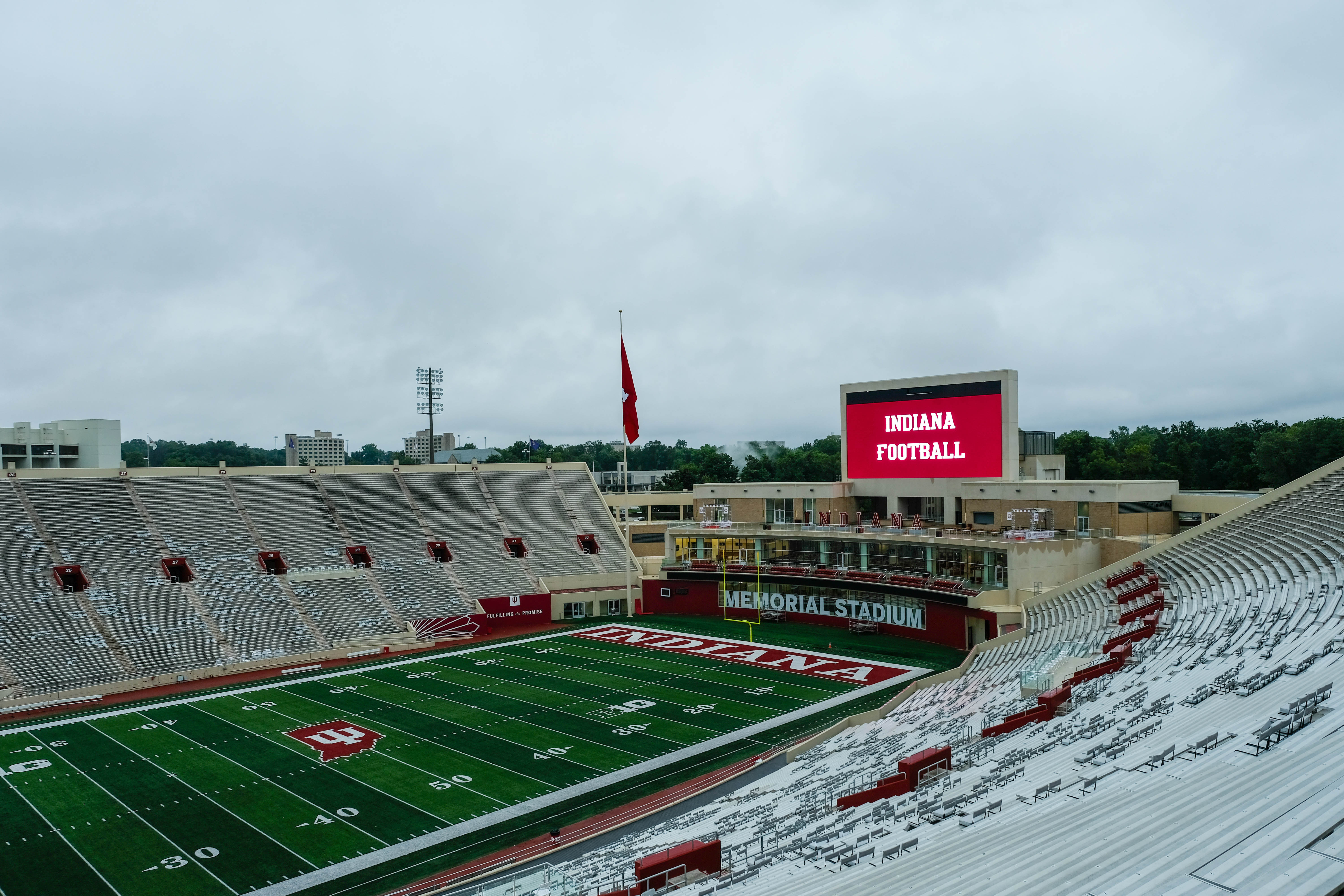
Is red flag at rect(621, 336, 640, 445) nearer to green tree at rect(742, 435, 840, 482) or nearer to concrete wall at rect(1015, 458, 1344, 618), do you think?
concrete wall at rect(1015, 458, 1344, 618)

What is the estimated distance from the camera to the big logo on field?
26.4m

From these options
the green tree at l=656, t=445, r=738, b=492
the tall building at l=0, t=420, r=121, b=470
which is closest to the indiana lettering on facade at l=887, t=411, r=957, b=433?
the green tree at l=656, t=445, r=738, b=492

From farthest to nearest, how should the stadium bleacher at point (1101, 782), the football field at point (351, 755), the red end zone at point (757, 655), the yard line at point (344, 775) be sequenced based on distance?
the red end zone at point (757, 655)
the yard line at point (344, 775)
the football field at point (351, 755)
the stadium bleacher at point (1101, 782)

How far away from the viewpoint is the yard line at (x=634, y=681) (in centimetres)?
2934

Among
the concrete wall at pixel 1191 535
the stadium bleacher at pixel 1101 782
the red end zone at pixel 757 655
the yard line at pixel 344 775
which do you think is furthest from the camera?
the concrete wall at pixel 1191 535

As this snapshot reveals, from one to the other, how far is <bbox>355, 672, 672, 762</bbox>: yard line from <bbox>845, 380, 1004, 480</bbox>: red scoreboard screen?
75.6ft

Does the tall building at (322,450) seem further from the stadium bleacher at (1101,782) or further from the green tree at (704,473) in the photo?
the stadium bleacher at (1101,782)

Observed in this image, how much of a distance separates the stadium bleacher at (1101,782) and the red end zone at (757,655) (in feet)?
21.0

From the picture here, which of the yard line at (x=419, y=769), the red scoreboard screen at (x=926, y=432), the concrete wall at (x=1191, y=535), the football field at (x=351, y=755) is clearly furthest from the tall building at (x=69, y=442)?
the concrete wall at (x=1191, y=535)

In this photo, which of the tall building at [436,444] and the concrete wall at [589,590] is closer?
the concrete wall at [589,590]

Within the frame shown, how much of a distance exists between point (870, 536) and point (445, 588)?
20.4 metres

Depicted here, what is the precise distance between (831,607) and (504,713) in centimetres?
1973

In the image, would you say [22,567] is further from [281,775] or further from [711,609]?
[711,609]

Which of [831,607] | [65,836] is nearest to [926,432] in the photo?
[831,607]
